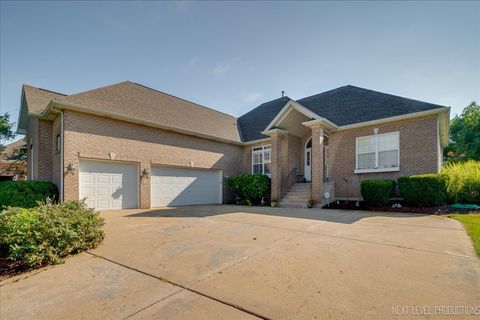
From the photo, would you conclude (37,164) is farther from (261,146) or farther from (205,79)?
(261,146)

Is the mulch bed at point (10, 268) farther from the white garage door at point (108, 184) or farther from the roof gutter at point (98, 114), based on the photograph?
the roof gutter at point (98, 114)

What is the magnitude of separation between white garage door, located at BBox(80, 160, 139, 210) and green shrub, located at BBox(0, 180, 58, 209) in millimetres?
Answer: 1294

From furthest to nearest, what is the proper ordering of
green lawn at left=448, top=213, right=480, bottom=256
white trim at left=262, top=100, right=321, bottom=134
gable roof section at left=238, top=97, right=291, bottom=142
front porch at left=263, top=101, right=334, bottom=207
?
gable roof section at left=238, top=97, right=291, bottom=142 → white trim at left=262, top=100, right=321, bottom=134 → front porch at left=263, top=101, right=334, bottom=207 → green lawn at left=448, top=213, right=480, bottom=256

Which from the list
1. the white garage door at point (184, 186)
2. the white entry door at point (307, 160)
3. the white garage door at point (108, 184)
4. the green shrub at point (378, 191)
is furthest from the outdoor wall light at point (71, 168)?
the green shrub at point (378, 191)

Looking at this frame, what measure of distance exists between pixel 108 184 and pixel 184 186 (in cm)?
408

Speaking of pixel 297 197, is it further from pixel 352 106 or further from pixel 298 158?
pixel 352 106

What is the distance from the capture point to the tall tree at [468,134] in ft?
76.2

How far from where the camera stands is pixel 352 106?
12.8m

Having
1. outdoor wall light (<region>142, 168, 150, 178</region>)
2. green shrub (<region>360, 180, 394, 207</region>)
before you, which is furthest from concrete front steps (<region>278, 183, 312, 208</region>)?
outdoor wall light (<region>142, 168, 150, 178</region>)

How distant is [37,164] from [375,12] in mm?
16028

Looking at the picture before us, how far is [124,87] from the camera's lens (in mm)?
12781

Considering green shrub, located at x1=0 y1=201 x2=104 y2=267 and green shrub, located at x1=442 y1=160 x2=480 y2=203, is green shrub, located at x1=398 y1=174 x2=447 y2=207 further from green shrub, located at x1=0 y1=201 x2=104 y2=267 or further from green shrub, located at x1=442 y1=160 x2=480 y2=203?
green shrub, located at x1=0 y1=201 x2=104 y2=267

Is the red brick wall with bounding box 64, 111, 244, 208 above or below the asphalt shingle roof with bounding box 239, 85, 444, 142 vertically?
below

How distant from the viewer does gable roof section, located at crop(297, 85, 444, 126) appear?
10609 millimetres
